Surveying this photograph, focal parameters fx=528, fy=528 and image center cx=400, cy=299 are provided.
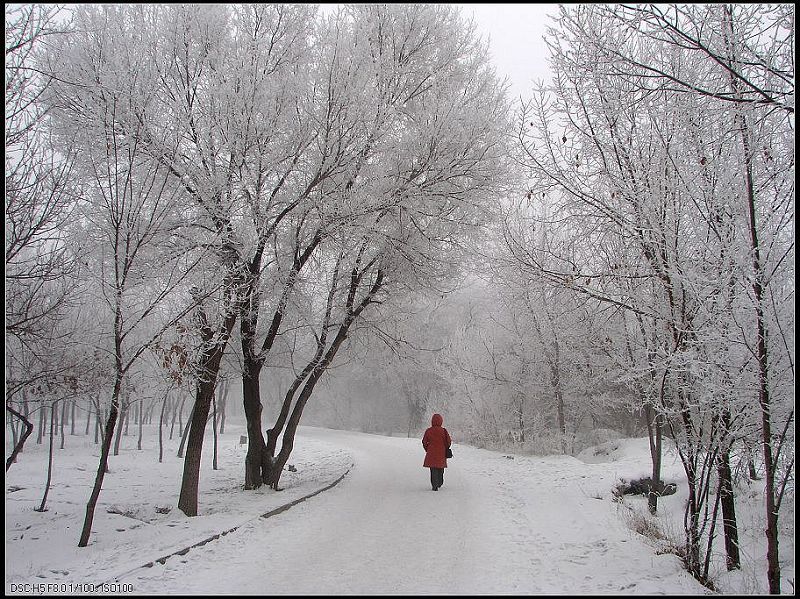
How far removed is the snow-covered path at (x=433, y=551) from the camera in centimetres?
487

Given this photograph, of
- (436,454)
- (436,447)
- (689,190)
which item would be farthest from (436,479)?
(689,190)

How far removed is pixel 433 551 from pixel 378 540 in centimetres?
84

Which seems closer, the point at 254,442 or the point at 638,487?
the point at 638,487

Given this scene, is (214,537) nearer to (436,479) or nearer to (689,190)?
(436,479)

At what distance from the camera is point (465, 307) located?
100 feet

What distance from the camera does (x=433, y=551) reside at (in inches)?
239

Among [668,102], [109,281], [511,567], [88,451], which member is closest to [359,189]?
[109,281]

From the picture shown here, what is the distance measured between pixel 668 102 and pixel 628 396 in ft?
52.3

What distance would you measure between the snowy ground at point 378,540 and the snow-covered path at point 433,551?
0.02 metres

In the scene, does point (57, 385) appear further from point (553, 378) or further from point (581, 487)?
Answer: point (553, 378)

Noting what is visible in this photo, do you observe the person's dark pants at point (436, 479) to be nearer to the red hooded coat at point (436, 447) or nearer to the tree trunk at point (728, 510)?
the red hooded coat at point (436, 447)

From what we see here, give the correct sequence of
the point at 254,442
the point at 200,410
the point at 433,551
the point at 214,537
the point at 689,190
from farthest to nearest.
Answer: the point at 254,442 → the point at 200,410 → the point at 214,537 → the point at 433,551 → the point at 689,190

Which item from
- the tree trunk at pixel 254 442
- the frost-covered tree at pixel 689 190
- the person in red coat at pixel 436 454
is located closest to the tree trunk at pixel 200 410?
the tree trunk at pixel 254 442

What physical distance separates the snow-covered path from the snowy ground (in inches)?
0.8
